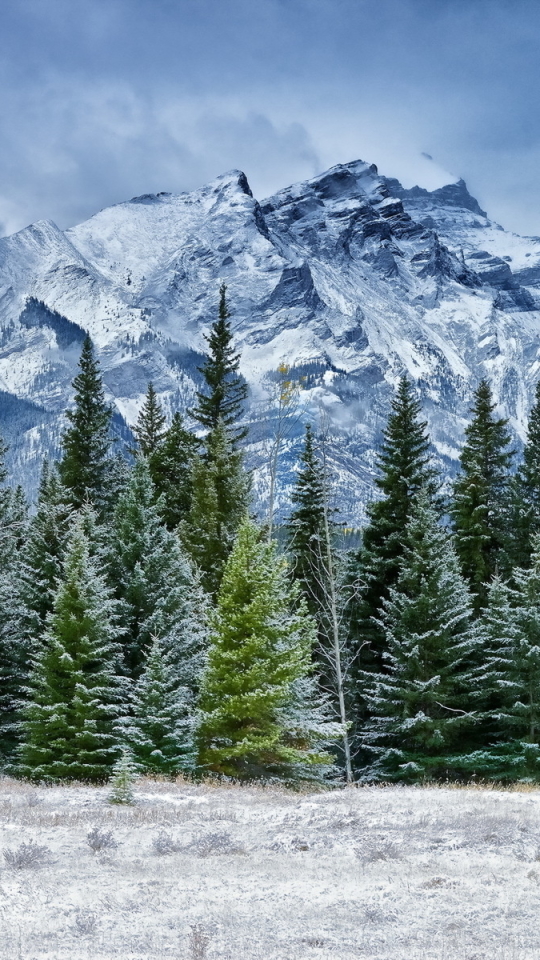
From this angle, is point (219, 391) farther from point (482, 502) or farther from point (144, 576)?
point (144, 576)

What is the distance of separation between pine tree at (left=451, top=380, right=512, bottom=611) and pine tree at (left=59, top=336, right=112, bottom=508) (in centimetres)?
1708

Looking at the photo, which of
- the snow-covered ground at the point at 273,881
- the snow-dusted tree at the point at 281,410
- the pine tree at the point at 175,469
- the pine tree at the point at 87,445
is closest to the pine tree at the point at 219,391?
the pine tree at the point at 175,469

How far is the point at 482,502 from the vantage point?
36.5 m

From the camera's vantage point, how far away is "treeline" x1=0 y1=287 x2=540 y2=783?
22688 mm

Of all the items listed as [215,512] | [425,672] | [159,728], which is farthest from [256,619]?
[215,512]

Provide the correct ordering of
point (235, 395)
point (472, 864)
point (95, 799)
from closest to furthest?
point (472, 864) → point (95, 799) → point (235, 395)

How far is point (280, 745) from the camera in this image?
22.2 metres

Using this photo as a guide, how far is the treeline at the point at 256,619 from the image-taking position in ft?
74.4

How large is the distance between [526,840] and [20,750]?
16.2 m

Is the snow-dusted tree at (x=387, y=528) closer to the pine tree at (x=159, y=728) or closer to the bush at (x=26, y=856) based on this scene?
the pine tree at (x=159, y=728)

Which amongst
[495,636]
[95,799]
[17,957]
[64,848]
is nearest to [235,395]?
[495,636]

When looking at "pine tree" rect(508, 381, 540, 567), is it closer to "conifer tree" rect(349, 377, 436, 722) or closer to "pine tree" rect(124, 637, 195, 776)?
"conifer tree" rect(349, 377, 436, 722)

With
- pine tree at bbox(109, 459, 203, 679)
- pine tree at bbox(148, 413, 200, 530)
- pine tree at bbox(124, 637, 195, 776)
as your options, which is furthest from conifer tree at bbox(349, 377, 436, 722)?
pine tree at bbox(124, 637, 195, 776)

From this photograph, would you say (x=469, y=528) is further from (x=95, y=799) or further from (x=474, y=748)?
(x=95, y=799)
